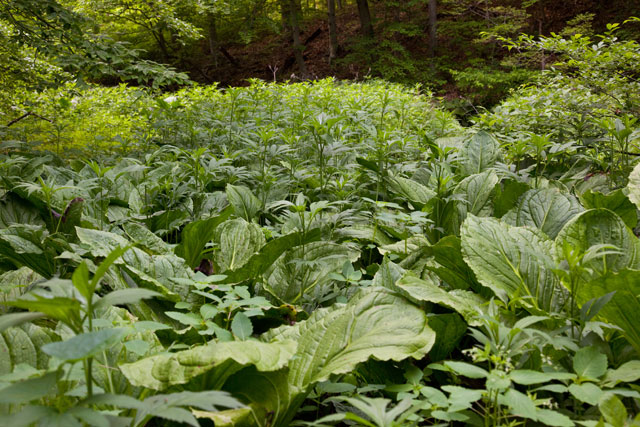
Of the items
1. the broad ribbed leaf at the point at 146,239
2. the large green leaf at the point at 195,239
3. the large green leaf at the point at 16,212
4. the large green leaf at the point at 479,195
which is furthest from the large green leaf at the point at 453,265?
the large green leaf at the point at 16,212

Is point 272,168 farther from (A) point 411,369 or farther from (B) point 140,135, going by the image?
(A) point 411,369

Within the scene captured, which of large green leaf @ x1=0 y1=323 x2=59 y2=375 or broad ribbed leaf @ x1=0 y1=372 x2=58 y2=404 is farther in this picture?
large green leaf @ x1=0 y1=323 x2=59 y2=375

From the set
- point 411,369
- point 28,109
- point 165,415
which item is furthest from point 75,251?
point 28,109

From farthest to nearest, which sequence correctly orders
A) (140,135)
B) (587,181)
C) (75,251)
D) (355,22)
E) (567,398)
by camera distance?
(355,22), (140,135), (587,181), (75,251), (567,398)

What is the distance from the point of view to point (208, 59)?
23.1m

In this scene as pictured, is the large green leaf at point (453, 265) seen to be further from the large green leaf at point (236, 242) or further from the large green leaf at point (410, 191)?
the large green leaf at point (236, 242)

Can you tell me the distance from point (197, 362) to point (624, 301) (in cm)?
132

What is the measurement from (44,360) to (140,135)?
3299 mm

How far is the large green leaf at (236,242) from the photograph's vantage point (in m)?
2.08

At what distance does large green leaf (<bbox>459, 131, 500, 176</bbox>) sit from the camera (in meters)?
2.98

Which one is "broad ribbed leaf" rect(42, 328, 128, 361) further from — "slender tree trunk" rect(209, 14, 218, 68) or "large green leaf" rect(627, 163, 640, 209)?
"slender tree trunk" rect(209, 14, 218, 68)

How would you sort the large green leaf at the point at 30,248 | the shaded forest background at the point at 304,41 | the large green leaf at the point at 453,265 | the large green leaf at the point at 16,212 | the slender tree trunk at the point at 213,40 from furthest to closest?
the slender tree trunk at the point at 213,40 → the shaded forest background at the point at 304,41 → the large green leaf at the point at 16,212 → the large green leaf at the point at 30,248 → the large green leaf at the point at 453,265

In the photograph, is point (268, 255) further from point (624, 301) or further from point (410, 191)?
point (624, 301)

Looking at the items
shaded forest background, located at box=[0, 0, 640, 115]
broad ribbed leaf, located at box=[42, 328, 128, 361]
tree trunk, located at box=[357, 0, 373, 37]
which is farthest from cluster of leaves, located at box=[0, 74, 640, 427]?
tree trunk, located at box=[357, 0, 373, 37]
